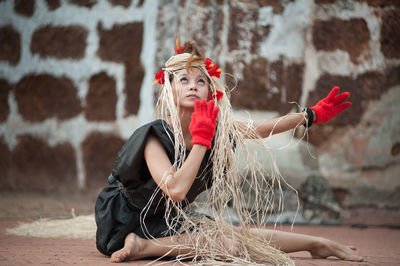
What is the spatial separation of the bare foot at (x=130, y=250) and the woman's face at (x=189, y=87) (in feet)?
2.06

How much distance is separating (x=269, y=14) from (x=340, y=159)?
4.39 ft

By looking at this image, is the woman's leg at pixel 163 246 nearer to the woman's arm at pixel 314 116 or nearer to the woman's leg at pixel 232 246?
the woman's leg at pixel 232 246

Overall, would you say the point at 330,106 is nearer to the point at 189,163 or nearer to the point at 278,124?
the point at 278,124

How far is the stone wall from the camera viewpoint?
376 centimetres

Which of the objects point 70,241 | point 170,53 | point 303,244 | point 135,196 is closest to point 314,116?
point 303,244

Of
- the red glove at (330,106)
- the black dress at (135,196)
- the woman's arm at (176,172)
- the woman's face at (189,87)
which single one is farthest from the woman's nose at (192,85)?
the red glove at (330,106)

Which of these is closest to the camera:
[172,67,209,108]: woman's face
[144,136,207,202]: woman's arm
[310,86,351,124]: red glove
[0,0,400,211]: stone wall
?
[144,136,207,202]: woman's arm

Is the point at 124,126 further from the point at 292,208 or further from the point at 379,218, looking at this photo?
the point at 379,218

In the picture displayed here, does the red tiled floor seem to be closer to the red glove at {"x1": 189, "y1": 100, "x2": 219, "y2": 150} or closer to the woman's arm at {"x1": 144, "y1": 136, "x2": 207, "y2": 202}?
the woman's arm at {"x1": 144, "y1": 136, "x2": 207, "y2": 202}

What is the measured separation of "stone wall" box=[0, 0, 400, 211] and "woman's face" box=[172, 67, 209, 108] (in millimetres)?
1599

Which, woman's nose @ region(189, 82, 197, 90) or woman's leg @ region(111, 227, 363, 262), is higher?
woman's nose @ region(189, 82, 197, 90)

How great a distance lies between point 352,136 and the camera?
3.82 meters

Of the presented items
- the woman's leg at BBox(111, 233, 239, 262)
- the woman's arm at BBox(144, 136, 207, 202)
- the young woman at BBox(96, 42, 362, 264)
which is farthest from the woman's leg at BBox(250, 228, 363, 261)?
the woman's arm at BBox(144, 136, 207, 202)

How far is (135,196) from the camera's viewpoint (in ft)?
6.69
